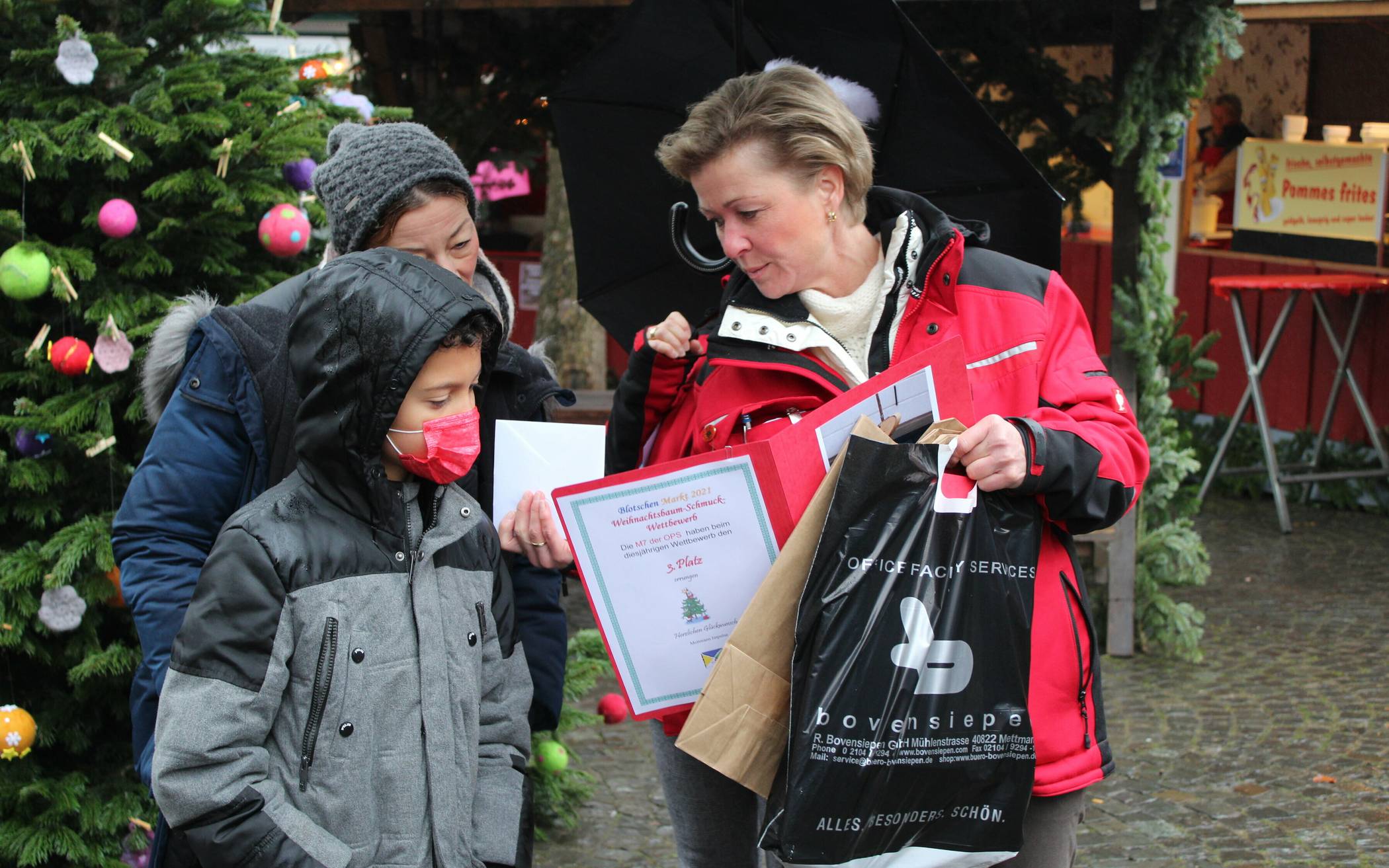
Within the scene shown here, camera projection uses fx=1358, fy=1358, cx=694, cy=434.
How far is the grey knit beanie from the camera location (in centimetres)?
228

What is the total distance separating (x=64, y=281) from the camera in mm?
3168

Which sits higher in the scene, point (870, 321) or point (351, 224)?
point (351, 224)

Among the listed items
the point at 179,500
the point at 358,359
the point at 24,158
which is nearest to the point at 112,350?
the point at 24,158

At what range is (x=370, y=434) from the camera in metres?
1.96

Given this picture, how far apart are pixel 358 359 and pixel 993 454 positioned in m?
0.91

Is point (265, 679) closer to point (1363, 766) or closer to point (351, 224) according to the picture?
point (351, 224)

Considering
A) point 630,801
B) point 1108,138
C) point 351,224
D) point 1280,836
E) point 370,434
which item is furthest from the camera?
point 1108,138

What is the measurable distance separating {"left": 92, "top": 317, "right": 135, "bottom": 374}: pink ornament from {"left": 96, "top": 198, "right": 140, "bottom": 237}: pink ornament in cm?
21

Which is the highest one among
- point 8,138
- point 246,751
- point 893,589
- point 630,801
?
point 8,138

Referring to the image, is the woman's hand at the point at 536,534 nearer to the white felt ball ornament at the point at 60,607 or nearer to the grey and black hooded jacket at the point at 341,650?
the grey and black hooded jacket at the point at 341,650

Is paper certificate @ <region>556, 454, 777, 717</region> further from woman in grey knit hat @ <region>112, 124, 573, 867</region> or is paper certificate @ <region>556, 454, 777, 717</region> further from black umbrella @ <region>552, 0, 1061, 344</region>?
black umbrella @ <region>552, 0, 1061, 344</region>

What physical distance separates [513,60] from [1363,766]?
13.9 ft

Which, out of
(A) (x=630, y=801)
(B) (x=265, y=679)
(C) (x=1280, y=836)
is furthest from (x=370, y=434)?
(C) (x=1280, y=836)

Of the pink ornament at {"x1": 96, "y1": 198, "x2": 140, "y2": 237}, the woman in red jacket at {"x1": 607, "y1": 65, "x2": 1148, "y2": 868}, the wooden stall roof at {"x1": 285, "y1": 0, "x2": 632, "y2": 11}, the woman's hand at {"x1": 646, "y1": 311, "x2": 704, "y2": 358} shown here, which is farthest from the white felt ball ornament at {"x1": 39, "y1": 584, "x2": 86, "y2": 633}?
the wooden stall roof at {"x1": 285, "y1": 0, "x2": 632, "y2": 11}
